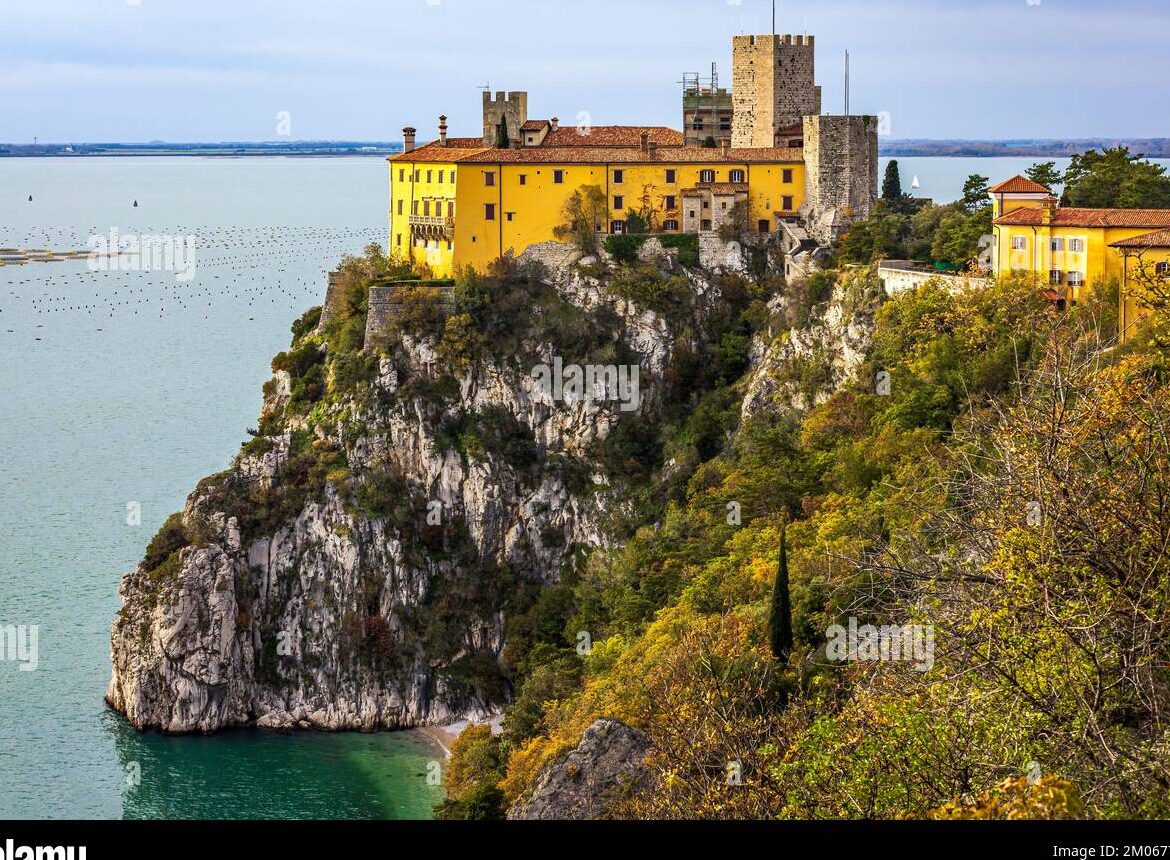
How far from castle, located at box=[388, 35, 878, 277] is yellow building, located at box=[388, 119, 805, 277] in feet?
0.11

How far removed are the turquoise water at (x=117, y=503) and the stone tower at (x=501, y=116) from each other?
800 inches

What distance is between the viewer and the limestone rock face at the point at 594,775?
98.6ft

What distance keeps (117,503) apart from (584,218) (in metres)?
25.1

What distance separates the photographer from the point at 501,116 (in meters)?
62.7

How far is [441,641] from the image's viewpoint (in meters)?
57.4

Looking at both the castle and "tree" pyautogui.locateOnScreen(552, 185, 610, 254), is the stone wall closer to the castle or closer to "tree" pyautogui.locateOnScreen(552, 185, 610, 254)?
the castle

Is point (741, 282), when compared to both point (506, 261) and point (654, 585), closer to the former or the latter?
point (506, 261)

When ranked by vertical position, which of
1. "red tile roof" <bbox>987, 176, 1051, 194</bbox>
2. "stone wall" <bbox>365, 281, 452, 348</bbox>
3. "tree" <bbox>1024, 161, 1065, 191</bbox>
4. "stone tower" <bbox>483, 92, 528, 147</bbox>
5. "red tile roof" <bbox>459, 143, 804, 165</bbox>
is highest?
"stone tower" <bbox>483, 92, 528, 147</bbox>

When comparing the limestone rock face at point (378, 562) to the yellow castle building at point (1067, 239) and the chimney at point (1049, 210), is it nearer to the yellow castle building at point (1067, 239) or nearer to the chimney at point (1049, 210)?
the yellow castle building at point (1067, 239)

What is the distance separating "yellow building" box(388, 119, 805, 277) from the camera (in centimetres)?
5994

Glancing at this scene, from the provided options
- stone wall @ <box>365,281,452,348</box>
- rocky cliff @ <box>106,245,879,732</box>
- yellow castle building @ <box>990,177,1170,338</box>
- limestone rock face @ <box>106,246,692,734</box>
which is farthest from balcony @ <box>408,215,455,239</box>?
yellow castle building @ <box>990,177,1170,338</box>

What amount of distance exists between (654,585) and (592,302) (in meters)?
12.7

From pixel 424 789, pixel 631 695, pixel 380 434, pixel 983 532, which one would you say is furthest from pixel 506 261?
pixel 983 532

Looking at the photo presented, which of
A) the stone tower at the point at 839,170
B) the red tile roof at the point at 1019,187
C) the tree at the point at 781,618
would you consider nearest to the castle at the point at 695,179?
the stone tower at the point at 839,170
